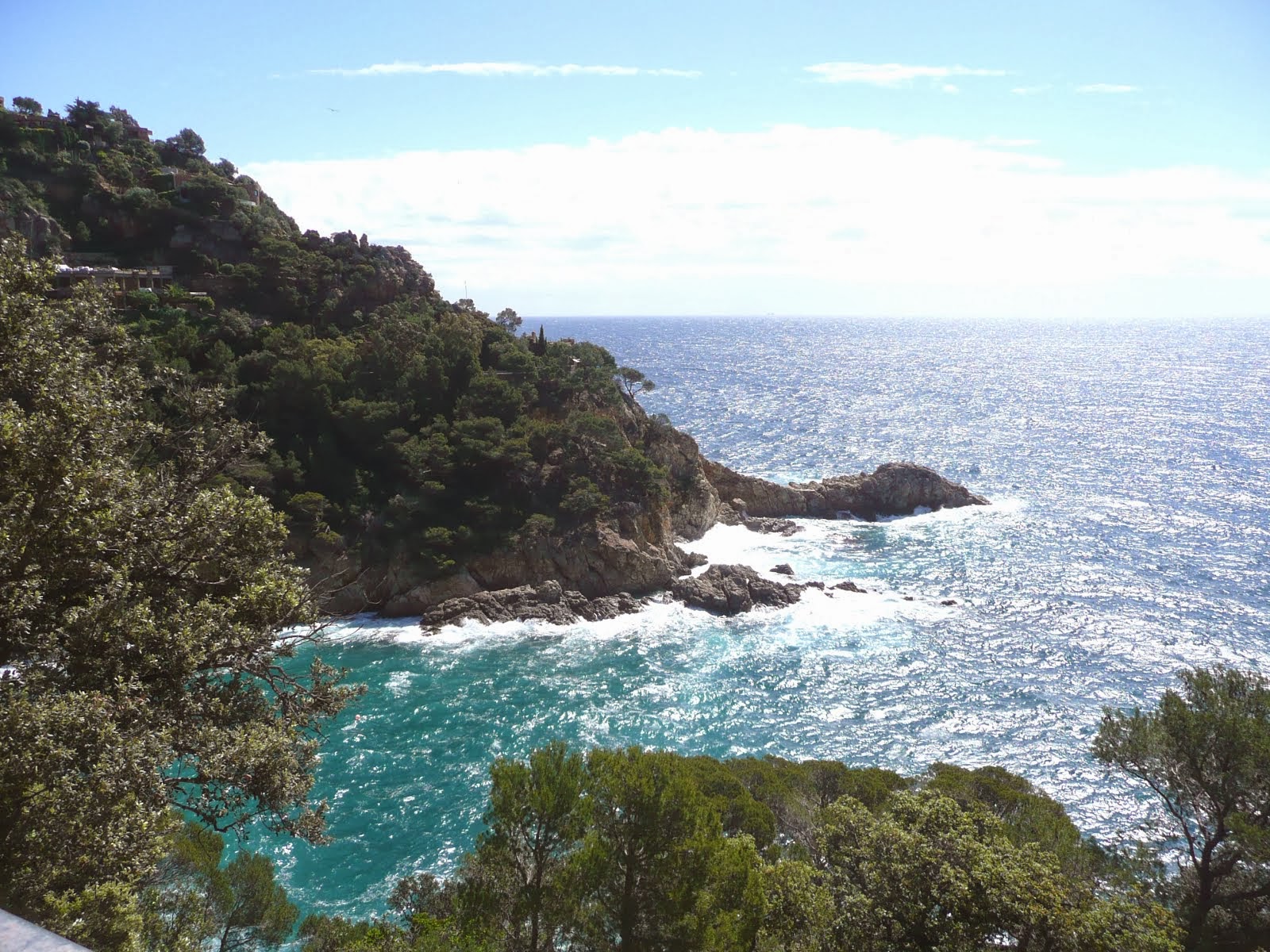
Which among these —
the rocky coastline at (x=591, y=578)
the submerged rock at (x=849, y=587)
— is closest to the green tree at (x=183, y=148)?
the rocky coastline at (x=591, y=578)

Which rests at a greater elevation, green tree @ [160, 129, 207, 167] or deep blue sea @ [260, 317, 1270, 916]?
green tree @ [160, 129, 207, 167]

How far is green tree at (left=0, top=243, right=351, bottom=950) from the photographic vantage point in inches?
310

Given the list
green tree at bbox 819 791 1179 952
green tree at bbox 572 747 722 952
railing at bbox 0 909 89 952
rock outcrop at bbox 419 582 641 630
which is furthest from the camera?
rock outcrop at bbox 419 582 641 630

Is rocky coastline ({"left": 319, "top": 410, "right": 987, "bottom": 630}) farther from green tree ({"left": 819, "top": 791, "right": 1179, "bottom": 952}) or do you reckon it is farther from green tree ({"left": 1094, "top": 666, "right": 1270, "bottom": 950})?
green tree ({"left": 819, "top": 791, "right": 1179, "bottom": 952})

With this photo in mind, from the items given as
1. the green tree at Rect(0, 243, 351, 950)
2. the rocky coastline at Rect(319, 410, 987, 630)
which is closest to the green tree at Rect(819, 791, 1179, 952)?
the green tree at Rect(0, 243, 351, 950)

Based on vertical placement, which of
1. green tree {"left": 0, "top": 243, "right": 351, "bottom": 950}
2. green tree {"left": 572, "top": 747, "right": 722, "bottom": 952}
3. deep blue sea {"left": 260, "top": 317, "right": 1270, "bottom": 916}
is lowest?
deep blue sea {"left": 260, "top": 317, "right": 1270, "bottom": 916}

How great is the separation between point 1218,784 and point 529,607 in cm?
3819

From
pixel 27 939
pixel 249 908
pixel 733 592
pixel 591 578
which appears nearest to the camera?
pixel 27 939

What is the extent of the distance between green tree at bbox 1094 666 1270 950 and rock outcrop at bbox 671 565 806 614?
3191 centimetres

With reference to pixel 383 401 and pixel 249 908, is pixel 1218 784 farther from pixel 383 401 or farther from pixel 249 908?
pixel 383 401

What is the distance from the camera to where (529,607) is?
49.4 metres

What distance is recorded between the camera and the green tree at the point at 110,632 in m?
7.87

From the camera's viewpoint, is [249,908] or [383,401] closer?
[249,908]

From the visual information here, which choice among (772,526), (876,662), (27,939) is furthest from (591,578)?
(27,939)
